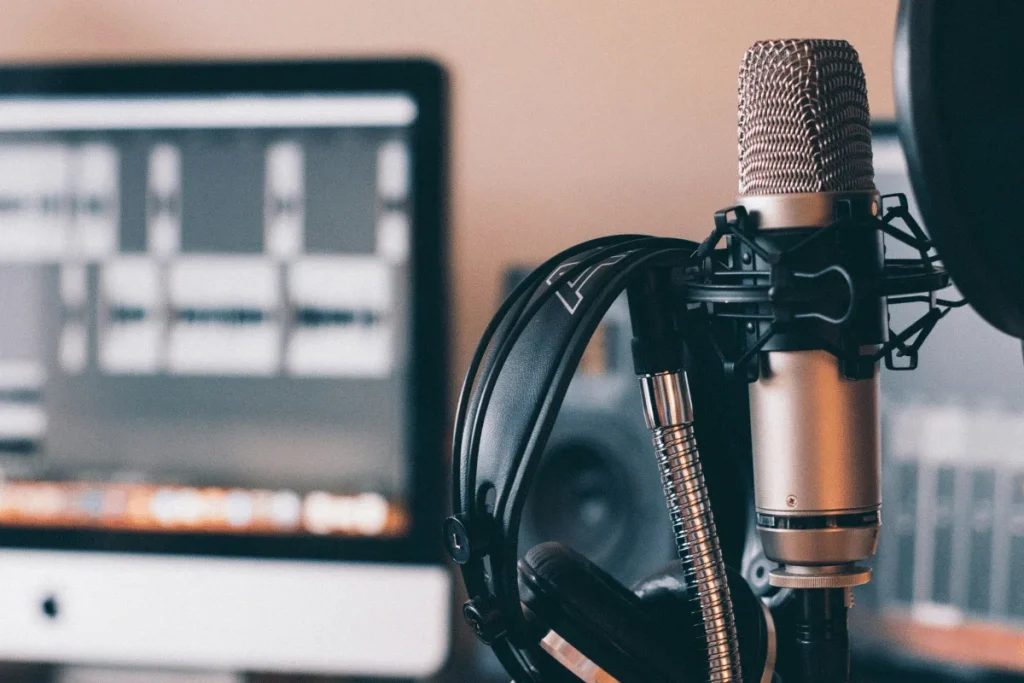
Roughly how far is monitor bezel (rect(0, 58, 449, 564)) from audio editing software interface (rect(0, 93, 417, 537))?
0.01m

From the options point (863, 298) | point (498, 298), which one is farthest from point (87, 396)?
point (863, 298)

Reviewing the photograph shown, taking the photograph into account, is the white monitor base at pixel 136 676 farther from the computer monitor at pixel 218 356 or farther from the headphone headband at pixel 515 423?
the headphone headband at pixel 515 423

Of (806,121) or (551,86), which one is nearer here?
(806,121)

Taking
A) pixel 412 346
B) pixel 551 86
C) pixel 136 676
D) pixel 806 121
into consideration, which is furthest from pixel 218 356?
pixel 806 121

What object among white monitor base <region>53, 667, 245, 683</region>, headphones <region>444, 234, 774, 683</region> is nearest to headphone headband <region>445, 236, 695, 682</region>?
headphones <region>444, 234, 774, 683</region>

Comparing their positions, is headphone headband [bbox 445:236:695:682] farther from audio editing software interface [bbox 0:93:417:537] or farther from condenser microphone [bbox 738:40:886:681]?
audio editing software interface [bbox 0:93:417:537]

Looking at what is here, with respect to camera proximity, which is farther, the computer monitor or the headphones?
the computer monitor

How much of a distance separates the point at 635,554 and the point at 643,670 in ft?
1.28

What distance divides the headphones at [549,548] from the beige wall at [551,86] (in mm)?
639

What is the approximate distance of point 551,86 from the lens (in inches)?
38.4

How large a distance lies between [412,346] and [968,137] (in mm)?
507

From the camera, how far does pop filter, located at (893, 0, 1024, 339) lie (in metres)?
0.25

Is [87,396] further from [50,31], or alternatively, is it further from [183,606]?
[50,31]

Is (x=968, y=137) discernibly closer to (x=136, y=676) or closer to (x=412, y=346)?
(x=412, y=346)
